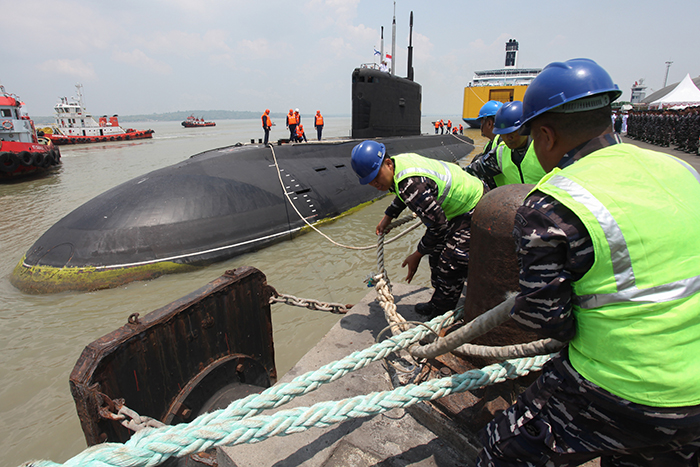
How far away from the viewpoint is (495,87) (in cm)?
3969

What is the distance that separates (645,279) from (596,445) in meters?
0.62

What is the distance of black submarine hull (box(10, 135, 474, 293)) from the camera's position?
6949 millimetres

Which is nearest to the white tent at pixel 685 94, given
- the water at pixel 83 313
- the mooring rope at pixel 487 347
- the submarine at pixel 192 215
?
the submarine at pixel 192 215

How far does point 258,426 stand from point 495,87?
44.3m

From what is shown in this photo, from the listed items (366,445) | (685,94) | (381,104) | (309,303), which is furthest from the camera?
(685,94)

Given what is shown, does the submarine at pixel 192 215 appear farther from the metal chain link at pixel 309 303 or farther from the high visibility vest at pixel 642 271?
the high visibility vest at pixel 642 271

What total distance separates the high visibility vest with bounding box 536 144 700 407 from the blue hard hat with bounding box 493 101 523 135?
121 inches

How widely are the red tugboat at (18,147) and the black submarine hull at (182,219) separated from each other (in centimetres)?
1528

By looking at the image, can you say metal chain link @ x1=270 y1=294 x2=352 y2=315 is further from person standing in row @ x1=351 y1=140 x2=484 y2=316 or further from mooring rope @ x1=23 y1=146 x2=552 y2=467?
mooring rope @ x1=23 y1=146 x2=552 y2=467

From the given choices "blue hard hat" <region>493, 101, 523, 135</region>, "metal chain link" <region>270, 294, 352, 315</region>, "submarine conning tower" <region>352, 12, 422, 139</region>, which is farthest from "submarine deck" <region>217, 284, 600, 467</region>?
"submarine conning tower" <region>352, 12, 422, 139</region>

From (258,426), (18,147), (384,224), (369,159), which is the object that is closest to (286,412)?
(258,426)

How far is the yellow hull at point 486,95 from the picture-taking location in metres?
37.5

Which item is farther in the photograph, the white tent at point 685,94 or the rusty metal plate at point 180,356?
the white tent at point 685,94

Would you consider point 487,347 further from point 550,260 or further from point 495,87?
point 495,87
